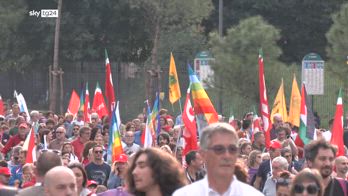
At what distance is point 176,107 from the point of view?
46875 mm

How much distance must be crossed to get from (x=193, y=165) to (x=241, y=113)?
85.2ft

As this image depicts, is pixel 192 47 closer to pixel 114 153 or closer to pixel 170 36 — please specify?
pixel 170 36

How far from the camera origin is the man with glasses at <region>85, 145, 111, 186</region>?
16266 millimetres

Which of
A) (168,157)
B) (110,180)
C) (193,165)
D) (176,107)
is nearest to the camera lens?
(168,157)

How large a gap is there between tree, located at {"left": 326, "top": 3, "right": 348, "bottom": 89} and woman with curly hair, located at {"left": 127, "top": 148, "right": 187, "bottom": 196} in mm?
25433

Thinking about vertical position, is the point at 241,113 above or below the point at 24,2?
below

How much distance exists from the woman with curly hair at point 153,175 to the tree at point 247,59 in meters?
25.1

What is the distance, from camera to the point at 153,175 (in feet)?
26.8

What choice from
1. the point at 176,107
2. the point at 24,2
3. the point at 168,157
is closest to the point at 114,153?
the point at 168,157

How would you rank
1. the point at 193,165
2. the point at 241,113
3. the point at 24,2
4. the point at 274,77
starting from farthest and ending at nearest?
the point at 24,2 < the point at 241,113 < the point at 274,77 < the point at 193,165

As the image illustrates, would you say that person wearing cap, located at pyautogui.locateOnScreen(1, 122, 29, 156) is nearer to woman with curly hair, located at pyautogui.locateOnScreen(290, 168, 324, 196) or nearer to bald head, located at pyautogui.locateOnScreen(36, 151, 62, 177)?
bald head, located at pyautogui.locateOnScreen(36, 151, 62, 177)

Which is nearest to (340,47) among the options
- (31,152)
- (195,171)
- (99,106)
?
(99,106)

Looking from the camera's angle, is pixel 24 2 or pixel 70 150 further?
pixel 24 2

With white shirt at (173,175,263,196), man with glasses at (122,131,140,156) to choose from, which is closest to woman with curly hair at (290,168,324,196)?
white shirt at (173,175,263,196)
